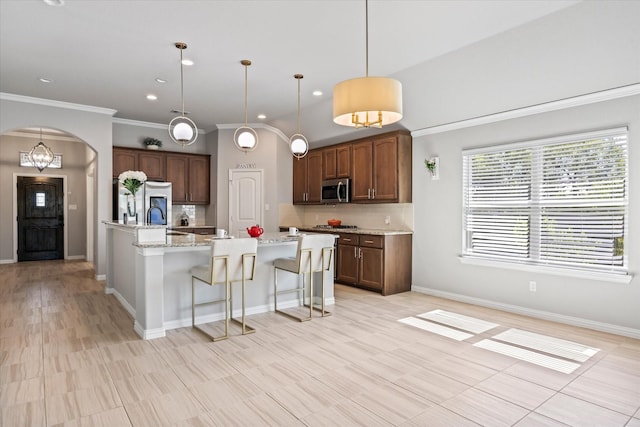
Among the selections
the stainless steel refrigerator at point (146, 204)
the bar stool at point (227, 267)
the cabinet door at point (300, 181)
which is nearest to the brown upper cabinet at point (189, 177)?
the stainless steel refrigerator at point (146, 204)

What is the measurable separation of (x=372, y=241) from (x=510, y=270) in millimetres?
1890

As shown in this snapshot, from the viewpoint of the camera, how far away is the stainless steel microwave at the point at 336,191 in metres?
6.73

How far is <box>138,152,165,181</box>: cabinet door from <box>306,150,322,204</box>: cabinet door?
2.99 metres

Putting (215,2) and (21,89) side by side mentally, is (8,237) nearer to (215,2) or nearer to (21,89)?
(21,89)

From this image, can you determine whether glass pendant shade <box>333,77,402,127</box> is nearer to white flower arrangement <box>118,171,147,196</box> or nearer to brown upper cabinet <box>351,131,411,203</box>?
brown upper cabinet <box>351,131,411,203</box>

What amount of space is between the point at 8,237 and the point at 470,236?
969 cm

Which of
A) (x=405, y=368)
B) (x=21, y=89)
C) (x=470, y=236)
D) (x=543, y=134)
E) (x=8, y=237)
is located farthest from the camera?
(x=8, y=237)

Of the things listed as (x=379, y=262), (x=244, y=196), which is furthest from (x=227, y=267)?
(x=244, y=196)

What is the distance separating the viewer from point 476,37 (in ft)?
12.7

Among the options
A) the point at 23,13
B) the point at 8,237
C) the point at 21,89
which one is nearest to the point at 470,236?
the point at 23,13

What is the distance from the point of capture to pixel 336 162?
7.02 m

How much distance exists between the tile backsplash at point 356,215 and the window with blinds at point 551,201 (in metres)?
1.12

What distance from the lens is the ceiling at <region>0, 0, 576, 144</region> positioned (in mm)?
3400

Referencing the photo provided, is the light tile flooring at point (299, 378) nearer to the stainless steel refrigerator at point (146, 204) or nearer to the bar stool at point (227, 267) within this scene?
the bar stool at point (227, 267)
